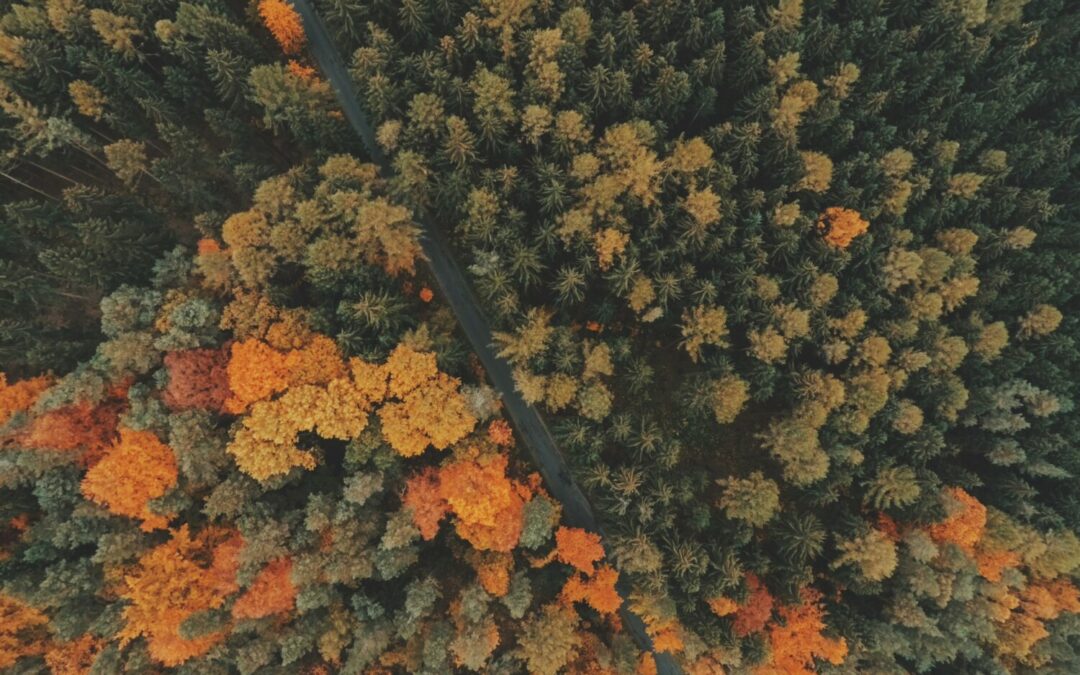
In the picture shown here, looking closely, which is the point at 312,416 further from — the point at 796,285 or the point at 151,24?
the point at 796,285

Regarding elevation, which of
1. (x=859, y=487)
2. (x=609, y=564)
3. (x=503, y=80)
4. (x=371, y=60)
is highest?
(x=371, y=60)

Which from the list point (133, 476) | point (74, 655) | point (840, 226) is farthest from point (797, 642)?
point (74, 655)

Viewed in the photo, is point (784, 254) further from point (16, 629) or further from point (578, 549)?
point (16, 629)

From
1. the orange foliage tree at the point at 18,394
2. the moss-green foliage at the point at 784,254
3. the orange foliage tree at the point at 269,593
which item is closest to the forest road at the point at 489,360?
the moss-green foliage at the point at 784,254

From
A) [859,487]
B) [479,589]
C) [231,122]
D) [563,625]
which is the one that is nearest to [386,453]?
[479,589]

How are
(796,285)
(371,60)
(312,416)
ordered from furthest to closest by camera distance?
(796,285) < (371,60) < (312,416)

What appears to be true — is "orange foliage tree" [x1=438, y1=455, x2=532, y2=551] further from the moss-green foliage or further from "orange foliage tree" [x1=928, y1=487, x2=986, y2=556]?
"orange foliage tree" [x1=928, y1=487, x2=986, y2=556]
